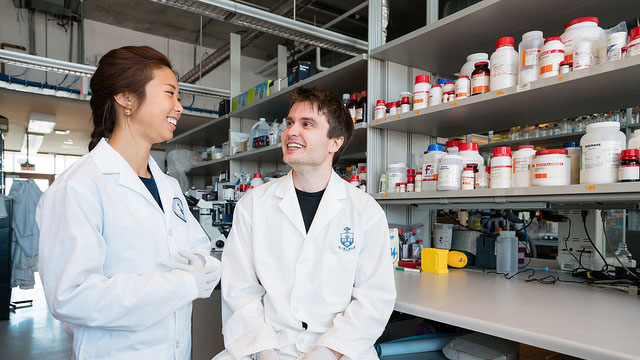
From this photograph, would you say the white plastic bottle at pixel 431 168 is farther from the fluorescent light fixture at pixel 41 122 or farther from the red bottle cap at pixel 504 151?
the fluorescent light fixture at pixel 41 122

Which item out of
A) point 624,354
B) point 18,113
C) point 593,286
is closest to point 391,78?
point 593,286

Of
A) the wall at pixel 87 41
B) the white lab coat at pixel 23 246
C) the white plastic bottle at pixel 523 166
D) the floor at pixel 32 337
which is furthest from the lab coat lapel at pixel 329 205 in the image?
the wall at pixel 87 41

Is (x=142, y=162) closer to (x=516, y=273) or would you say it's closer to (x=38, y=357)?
(x=516, y=273)

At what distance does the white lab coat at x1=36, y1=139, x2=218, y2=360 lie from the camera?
39.6 inches

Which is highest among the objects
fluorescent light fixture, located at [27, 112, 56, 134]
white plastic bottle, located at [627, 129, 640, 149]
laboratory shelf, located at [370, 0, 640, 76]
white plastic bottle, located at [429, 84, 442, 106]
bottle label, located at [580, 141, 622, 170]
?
fluorescent light fixture, located at [27, 112, 56, 134]

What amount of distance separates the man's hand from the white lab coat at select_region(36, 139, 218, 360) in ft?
1.32

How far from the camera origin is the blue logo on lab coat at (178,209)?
139 cm

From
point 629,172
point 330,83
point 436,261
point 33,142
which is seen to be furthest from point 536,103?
point 33,142

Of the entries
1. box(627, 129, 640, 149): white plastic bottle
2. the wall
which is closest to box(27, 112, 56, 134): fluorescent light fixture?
the wall

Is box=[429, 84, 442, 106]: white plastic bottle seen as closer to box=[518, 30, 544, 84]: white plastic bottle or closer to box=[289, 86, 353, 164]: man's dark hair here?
box=[518, 30, 544, 84]: white plastic bottle

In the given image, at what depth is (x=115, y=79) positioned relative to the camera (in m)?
1.25

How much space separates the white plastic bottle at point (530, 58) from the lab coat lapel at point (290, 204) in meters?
1.08

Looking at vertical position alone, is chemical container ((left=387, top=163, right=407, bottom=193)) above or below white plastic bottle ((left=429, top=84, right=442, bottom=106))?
below

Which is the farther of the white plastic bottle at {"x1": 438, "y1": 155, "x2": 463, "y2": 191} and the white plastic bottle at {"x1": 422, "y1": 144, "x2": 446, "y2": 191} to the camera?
the white plastic bottle at {"x1": 422, "y1": 144, "x2": 446, "y2": 191}
